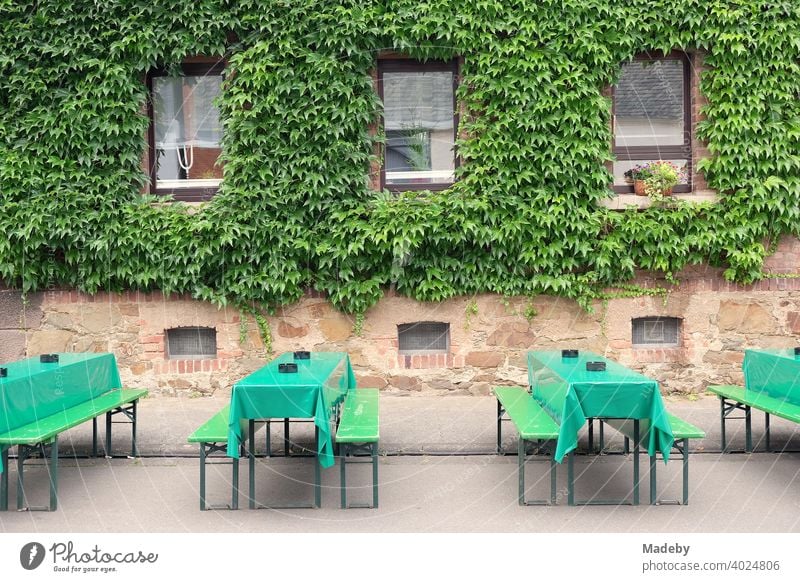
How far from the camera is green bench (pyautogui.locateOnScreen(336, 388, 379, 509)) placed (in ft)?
20.1

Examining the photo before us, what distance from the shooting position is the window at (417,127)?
424 inches

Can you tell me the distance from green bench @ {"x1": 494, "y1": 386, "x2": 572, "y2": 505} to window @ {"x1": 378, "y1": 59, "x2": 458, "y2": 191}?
3.44 meters

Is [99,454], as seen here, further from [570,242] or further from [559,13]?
[559,13]

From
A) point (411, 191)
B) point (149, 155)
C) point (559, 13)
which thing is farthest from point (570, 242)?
point (149, 155)

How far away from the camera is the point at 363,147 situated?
10.5 m

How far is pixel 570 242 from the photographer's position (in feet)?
34.1

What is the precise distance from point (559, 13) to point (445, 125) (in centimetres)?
193

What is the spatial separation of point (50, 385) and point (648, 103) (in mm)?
7864

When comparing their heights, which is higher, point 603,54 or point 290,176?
point 603,54

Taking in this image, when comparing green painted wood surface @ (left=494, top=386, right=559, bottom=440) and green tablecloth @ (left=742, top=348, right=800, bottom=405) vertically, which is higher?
green tablecloth @ (left=742, top=348, right=800, bottom=405)

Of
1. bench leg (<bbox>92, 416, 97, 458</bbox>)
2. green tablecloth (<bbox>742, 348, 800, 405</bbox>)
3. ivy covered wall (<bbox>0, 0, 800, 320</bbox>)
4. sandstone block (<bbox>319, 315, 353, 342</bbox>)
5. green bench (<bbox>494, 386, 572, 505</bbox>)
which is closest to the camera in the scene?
green bench (<bbox>494, 386, 572, 505</bbox>)

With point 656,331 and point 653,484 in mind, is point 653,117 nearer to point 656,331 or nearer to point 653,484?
point 656,331

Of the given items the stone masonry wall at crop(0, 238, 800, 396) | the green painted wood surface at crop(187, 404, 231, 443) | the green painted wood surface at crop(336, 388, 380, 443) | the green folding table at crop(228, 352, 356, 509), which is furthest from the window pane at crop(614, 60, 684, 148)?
the green painted wood surface at crop(187, 404, 231, 443)

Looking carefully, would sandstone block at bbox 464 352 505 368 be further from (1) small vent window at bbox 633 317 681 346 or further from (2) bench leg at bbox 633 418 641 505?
(2) bench leg at bbox 633 418 641 505
